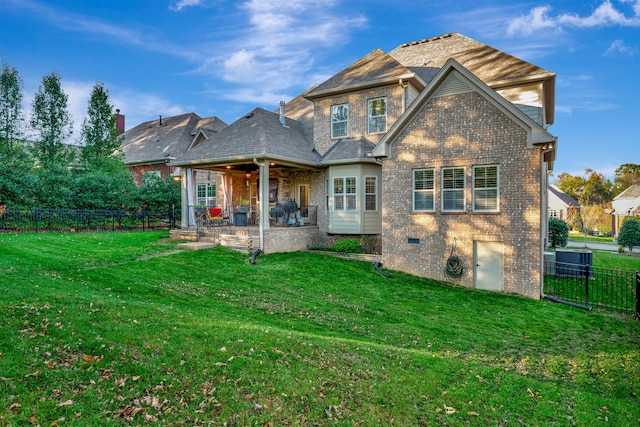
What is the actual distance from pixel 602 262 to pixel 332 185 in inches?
560

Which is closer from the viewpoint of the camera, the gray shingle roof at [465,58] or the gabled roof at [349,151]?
the gabled roof at [349,151]

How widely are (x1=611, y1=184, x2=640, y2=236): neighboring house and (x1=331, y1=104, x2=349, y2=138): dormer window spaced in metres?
34.3

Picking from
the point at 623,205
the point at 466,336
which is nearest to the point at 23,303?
the point at 466,336

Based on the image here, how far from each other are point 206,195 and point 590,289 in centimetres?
2004

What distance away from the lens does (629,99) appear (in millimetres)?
31016

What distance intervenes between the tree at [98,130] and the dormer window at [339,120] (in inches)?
670

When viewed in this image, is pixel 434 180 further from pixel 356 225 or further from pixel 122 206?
pixel 122 206

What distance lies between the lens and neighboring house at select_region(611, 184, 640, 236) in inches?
1442

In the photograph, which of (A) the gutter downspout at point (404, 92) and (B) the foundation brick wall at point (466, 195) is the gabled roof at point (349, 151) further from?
(A) the gutter downspout at point (404, 92)

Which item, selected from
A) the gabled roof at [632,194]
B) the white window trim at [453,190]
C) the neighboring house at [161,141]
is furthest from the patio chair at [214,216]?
the gabled roof at [632,194]

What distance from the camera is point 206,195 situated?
76.3 feet

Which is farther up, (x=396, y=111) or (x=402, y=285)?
(x=396, y=111)

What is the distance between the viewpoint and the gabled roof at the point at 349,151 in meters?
15.8

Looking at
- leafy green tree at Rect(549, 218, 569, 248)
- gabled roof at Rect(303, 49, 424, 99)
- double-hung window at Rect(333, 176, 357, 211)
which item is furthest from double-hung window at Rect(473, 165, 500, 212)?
leafy green tree at Rect(549, 218, 569, 248)
